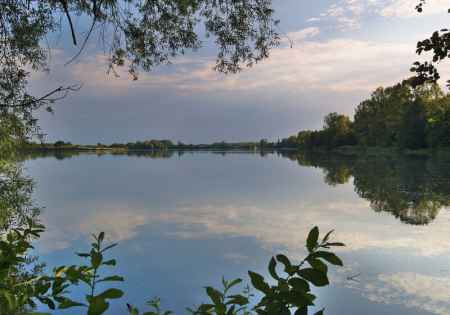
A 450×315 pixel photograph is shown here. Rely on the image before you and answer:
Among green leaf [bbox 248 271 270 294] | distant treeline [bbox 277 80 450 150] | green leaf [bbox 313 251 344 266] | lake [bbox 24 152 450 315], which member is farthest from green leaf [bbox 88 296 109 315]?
distant treeline [bbox 277 80 450 150]

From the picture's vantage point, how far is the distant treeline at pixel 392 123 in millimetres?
55969

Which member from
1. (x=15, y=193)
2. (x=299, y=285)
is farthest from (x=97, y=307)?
(x=15, y=193)

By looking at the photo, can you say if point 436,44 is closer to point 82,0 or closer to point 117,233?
point 82,0

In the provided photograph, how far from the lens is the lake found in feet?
30.2

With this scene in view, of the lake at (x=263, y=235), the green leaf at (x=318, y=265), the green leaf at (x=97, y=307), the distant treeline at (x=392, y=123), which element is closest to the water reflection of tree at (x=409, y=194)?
the lake at (x=263, y=235)

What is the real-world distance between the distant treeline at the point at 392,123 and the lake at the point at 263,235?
19513mm

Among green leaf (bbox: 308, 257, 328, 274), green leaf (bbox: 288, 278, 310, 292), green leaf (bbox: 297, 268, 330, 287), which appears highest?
Result: green leaf (bbox: 308, 257, 328, 274)

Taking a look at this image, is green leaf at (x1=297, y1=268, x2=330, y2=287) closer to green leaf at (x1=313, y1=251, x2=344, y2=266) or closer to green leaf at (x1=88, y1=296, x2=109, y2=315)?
green leaf at (x1=313, y1=251, x2=344, y2=266)

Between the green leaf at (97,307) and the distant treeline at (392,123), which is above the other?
the distant treeline at (392,123)

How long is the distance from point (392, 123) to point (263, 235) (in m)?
64.0

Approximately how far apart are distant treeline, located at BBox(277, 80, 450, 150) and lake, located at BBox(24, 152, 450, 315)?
64.0ft

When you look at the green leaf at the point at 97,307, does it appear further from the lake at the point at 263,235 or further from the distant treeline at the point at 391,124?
the distant treeline at the point at 391,124

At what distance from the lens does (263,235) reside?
15555mm

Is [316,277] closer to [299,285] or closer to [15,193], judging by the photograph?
[299,285]
